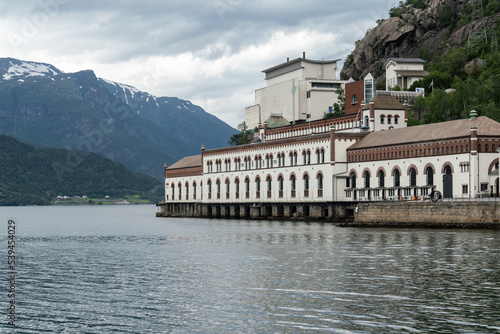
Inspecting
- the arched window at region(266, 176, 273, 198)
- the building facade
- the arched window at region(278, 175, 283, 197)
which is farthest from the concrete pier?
the arched window at region(266, 176, 273, 198)

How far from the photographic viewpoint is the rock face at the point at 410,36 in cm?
18825

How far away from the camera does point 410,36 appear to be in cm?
19212

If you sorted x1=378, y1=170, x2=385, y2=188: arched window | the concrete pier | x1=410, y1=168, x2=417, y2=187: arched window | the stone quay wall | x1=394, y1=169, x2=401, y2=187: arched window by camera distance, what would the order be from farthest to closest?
1. the concrete pier
2. x1=378, y1=170, x2=385, y2=188: arched window
3. x1=394, y1=169, x2=401, y2=187: arched window
4. x1=410, y1=168, x2=417, y2=187: arched window
5. the stone quay wall

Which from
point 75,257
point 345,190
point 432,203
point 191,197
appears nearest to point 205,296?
point 75,257

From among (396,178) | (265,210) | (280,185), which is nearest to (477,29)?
(280,185)

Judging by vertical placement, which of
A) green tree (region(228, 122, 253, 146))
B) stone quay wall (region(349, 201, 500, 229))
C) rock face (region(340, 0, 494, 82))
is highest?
rock face (region(340, 0, 494, 82))

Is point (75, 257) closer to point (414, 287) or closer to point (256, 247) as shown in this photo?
point (256, 247)

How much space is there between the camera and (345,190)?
368ft

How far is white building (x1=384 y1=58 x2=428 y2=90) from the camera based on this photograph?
164500mm

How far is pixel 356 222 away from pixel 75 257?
40311 millimetres

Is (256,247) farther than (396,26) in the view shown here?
No

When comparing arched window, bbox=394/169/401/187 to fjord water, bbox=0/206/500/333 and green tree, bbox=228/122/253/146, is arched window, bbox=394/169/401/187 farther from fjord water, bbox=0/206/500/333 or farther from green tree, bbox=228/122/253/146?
green tree, bbox=228/122/253/146

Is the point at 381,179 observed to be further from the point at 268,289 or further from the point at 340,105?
the point at 268,289

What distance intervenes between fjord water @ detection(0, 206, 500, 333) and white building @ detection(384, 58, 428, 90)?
106 metres
